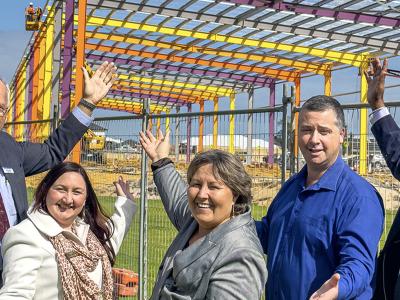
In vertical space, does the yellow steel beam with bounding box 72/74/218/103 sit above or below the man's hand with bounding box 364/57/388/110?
above

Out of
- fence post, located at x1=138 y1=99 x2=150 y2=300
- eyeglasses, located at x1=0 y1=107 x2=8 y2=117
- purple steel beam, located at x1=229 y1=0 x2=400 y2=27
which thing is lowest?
fence post, located at x1=138 y1=99 x2=150 y2=300

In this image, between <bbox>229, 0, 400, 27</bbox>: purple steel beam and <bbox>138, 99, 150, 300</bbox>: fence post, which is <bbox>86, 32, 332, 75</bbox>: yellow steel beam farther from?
<bbox>138, 99, 150, 300</bbox>: fence post

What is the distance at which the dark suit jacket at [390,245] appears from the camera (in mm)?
3074

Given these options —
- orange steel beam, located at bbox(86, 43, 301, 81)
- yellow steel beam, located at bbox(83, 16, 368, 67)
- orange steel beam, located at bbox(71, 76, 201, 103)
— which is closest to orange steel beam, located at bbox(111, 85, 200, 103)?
orange steel beam, located at bbox(71, 76, 201, 103)

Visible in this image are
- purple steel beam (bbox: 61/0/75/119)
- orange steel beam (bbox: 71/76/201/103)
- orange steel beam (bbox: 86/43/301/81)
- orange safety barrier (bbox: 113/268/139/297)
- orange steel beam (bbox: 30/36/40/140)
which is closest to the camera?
orange safety barrier (bbox: 113/268/139/297)

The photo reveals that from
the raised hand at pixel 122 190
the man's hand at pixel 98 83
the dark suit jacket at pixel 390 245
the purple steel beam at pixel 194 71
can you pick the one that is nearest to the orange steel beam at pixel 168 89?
the purple steel beam at pixel 194 71

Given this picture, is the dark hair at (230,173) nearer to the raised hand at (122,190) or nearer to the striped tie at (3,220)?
the striped tie at (3,220)

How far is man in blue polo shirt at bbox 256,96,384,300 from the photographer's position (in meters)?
2.82

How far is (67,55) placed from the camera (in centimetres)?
1848

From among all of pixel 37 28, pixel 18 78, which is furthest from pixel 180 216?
pixel 18 78

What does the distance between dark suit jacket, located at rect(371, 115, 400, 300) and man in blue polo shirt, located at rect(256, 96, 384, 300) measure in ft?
0.30

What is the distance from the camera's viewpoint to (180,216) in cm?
345

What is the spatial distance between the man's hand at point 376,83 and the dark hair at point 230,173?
858mm

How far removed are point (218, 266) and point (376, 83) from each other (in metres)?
1.35
